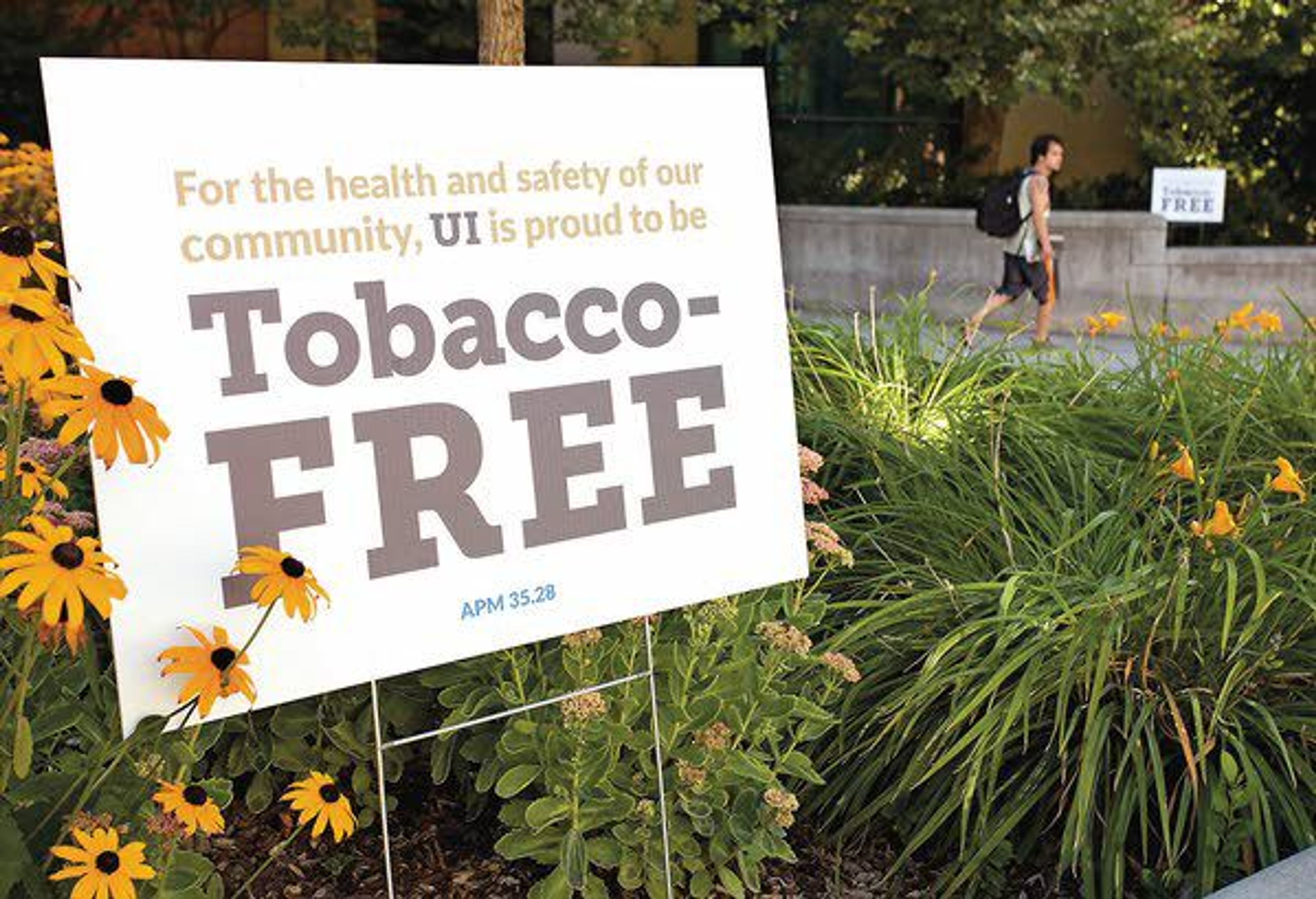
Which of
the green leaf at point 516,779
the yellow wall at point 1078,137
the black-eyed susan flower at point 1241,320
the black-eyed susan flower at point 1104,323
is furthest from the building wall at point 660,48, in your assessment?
the green leaf at point 516,779

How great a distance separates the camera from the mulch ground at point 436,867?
370 centimetres

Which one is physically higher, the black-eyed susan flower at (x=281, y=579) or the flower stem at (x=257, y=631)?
the black-eyed susan flower at (x=281, y=579)

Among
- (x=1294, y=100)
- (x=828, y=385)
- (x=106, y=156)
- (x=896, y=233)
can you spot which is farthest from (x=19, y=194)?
(x=1294, y=100)

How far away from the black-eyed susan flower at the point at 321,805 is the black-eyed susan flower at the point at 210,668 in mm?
186

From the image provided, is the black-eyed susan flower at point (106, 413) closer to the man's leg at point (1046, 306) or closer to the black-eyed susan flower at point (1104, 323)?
the black-eyed susan flower at point (1104, 323)

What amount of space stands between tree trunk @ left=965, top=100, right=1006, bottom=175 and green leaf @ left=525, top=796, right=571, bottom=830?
16460 millimetres

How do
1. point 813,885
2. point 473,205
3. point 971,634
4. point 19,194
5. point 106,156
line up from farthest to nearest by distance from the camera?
1. point 19,194
2. point 971,634
3. point 813,885
4. point 473,205
5. point 106,156

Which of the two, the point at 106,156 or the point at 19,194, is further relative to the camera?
the point at 19,194

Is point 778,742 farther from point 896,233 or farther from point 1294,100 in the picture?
point 1294,100

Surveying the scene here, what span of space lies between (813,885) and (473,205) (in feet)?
5.92

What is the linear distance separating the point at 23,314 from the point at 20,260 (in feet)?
0.28

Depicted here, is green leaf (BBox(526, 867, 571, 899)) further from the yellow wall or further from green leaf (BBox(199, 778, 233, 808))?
the yellow wall

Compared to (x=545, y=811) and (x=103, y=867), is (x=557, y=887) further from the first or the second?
(x=103, y=867)

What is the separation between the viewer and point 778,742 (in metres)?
4.07
